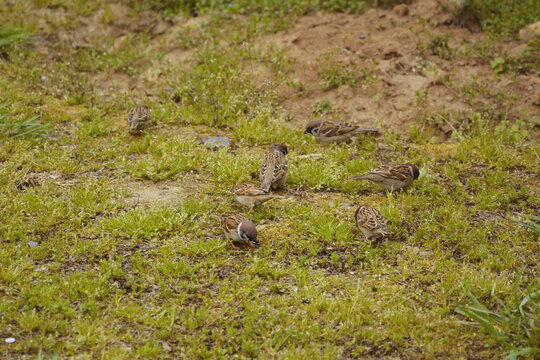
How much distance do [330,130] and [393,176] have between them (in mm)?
2034

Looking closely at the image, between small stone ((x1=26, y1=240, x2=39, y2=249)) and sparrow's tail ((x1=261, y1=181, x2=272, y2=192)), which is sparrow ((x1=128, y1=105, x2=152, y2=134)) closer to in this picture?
sparrow's tail ((x1=261, y1=181, x2=272, y2=192))

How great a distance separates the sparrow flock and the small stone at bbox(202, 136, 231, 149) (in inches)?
46.5

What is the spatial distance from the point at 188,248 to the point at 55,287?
5.46ft

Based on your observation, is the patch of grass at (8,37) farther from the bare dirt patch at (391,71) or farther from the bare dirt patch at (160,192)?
the bare dirt patch at (160,192)

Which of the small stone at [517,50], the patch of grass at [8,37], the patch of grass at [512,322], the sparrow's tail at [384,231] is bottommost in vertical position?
the patch of grass at [512,322]

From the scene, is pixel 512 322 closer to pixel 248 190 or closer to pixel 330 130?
pixel 248 190

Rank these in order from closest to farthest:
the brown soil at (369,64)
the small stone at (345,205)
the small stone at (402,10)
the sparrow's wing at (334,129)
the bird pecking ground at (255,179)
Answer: the bird pecking ground at (255,179) < the small stone at (345,205) < the sparrow's wing at (334,129) < the brown soil at (369,64) < the small stone at (402,10)

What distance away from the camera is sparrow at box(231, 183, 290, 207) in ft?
25.0

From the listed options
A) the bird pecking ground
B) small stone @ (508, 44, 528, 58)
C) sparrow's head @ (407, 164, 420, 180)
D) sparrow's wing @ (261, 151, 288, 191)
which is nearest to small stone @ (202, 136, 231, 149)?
Result: the bird pecking ground

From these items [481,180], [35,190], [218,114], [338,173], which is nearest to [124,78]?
[218,114]

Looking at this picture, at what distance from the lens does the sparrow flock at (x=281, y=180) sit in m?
6.99

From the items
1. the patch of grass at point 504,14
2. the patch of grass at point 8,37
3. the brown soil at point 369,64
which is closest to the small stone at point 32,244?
the brown soil at point 369,64

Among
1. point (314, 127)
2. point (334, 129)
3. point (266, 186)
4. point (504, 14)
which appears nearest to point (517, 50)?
point (504, 14)

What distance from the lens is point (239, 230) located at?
6.85 metres
